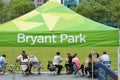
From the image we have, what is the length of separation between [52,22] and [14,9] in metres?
79.3

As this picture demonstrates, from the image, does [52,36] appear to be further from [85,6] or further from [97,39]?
[85,6]

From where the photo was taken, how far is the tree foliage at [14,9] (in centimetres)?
8725

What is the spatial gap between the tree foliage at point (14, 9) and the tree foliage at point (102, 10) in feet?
57.7

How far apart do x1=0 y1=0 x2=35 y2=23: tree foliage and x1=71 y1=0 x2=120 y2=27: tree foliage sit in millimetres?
17590

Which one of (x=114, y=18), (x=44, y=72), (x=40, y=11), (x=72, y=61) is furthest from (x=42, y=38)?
(x=114, y=18)

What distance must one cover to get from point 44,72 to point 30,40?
13496mm

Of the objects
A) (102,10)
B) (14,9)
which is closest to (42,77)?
(102,10)

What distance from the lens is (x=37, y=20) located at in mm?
12336

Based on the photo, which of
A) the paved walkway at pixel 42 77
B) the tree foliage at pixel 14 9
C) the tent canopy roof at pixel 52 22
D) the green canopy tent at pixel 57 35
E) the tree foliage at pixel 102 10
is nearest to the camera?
the green canopy tent at pixel 57 35

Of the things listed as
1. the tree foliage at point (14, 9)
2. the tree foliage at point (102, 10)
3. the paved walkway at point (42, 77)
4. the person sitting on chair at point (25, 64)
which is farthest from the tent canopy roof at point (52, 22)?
the tree foliage at point (14, 9)

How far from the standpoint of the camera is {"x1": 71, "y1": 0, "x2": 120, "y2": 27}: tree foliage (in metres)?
74.1

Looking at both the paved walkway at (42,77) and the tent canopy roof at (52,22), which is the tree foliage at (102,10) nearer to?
the paved walkway at (42,77)

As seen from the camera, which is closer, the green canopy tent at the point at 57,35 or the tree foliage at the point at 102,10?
the green canopy tent at the point at 57,35

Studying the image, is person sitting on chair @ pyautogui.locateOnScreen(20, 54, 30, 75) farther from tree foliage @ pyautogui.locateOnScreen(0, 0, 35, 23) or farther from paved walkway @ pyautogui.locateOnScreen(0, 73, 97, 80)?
tree foliage @ pyautogui.locateOnScreen(0, 0, 35, 23)
